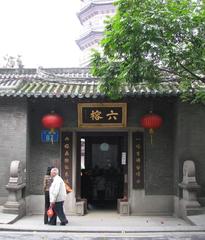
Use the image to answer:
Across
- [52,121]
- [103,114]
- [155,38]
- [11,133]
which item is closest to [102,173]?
[103,114]

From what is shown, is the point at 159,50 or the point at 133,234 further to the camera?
the point at 133,234

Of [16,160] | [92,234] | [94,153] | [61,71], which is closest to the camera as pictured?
[92,234]

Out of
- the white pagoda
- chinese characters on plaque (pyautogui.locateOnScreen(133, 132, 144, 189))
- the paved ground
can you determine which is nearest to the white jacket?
the paved ground

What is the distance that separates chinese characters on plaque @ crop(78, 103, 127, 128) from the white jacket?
2.38 m

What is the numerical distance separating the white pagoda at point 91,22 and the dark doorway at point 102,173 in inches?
597

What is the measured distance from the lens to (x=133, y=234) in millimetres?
8930

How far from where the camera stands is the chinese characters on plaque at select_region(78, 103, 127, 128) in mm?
11492

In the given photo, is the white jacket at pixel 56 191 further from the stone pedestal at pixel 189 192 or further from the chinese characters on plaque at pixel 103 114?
the stone pedestal at pixel 189 192

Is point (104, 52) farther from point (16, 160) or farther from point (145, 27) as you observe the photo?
point (16, 160)

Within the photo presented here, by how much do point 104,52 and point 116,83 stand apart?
70 cm

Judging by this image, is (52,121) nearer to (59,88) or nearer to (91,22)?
(59,88)

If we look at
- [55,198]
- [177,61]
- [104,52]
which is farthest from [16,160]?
[177,61]

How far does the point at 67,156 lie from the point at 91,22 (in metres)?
23.4

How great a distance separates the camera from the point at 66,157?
39.0 feet
